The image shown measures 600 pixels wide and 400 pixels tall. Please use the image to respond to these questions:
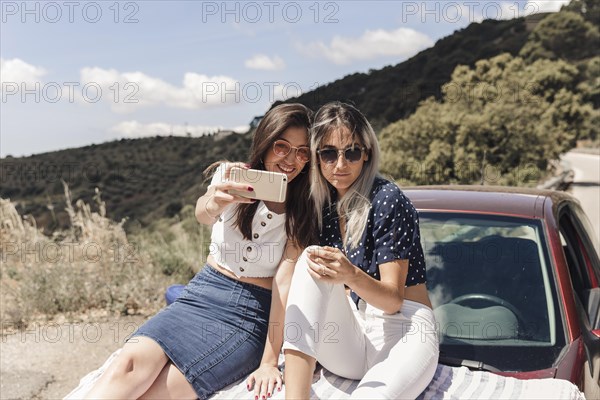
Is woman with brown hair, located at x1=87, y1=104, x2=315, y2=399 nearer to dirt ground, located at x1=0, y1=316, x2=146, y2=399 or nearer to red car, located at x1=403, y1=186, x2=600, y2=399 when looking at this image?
red car, located at x1=403, y1=186, x2=600, y2=399

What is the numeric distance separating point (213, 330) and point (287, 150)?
87 cm

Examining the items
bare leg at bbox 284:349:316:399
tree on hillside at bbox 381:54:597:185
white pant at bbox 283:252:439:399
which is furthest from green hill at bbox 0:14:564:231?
bare leg at bbox 284:349:316:399

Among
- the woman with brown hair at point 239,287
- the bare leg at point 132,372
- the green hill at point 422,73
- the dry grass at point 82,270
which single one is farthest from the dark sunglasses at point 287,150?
the green hill at point 422,73

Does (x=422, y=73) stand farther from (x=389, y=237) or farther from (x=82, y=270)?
(x=389, y=237)

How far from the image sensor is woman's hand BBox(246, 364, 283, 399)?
7.87 ft

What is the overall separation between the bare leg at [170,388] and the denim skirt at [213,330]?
0.03m

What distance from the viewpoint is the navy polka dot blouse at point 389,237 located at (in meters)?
2.47

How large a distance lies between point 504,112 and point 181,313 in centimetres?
1315

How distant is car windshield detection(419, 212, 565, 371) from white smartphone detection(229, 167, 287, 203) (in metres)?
0.99

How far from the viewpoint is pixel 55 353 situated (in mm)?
4723

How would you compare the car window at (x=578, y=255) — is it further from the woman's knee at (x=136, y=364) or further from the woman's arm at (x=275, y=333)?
the woman's knee at (x=136, y=364)

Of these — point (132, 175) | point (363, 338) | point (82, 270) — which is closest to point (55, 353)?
point (82, 270)

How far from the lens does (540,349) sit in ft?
8.15

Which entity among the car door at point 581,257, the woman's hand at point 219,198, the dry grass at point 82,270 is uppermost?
the woman's hand at point 219,198
